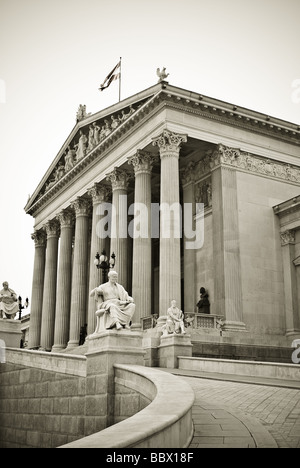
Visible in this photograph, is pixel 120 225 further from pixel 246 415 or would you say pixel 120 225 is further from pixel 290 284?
pixel 246 415

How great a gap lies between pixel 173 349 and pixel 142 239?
11.3 metres

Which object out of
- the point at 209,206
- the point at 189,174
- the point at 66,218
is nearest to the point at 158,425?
the point at 209,206

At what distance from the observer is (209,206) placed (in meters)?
37.3

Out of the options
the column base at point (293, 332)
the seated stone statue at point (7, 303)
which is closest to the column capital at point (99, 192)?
the seated stone statue at point (7, 303)

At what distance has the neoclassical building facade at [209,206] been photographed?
33.7 meters

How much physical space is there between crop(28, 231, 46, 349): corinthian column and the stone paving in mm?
38960

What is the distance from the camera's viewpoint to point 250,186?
3694 centimetres

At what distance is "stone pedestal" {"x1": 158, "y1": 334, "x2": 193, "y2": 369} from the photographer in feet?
81.9

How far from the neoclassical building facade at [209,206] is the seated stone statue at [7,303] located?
823 centimetres

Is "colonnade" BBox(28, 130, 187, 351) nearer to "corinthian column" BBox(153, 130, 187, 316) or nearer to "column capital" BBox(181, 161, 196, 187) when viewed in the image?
"corinthian column" BBox(153, 130, 187, 316)

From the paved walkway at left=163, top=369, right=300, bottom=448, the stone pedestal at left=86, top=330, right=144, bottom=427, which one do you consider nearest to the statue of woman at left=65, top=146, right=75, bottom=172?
the stone pedestal at left=86, top=330, right=144, bottom=427
